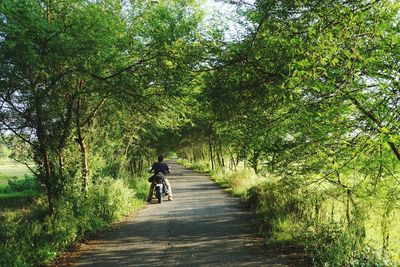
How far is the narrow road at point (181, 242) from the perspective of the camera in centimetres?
806

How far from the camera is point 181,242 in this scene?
9594 millimetres

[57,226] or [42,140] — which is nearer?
[57,226]

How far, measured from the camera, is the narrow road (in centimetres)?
806

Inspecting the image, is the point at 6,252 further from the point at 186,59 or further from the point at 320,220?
the point at 320,220

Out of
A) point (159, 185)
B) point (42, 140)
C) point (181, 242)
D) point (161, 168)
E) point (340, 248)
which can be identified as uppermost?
point (42, 140)

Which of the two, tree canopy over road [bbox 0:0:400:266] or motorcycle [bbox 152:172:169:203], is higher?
tree canopy over road [bbox 0:0:400:266]

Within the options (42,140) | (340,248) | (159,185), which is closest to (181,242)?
(340,248)

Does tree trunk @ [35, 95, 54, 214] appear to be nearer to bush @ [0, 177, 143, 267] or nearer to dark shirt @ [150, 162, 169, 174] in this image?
bush @ [0, 177, 143, 267]

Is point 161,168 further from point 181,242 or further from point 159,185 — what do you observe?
point 181,242

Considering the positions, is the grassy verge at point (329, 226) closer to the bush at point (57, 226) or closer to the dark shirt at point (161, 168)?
the bush at point (57, 226)

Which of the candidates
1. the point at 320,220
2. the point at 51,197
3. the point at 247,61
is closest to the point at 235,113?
the point at 247,61

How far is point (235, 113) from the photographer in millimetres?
8266

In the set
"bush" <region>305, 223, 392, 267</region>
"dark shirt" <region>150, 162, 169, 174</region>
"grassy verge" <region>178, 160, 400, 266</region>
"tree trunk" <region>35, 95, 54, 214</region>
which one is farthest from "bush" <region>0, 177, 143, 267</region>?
"bush" <region>305, 223, 392, 267</region>

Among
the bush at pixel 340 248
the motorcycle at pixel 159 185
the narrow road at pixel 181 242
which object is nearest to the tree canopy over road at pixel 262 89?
the bush at pixel 340 248
